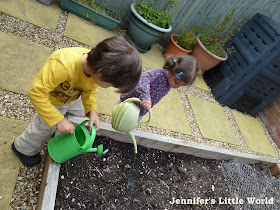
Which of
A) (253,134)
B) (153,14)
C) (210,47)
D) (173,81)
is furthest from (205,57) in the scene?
(173,81)

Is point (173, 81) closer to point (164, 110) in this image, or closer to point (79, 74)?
point (79, 74)

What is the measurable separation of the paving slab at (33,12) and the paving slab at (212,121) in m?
2.32

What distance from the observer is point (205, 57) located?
3391 millimetres

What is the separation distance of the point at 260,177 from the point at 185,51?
7.25 ft

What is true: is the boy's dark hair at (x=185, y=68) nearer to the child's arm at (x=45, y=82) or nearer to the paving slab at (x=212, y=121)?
the child's arm at (x=45, y=82)

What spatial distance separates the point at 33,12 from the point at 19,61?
1.03m

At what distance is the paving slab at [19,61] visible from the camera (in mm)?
1803

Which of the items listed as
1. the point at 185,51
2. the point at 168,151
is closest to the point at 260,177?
the point at 168,151

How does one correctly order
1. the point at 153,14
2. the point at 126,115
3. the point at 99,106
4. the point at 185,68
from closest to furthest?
the point at 126,115 < the point at 185,68 < the point at 99,106 < the point at 153,14

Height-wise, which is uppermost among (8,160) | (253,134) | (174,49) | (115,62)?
(115,62)

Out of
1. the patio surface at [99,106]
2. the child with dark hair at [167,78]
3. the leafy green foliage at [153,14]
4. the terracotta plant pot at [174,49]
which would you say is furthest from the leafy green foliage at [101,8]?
the child with dark hair at [167,78]

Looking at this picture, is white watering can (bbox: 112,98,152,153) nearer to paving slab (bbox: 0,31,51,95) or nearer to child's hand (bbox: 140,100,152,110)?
child's hand (bbox: 140,100,152,110)

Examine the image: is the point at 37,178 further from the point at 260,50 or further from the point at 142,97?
the point at 260,50

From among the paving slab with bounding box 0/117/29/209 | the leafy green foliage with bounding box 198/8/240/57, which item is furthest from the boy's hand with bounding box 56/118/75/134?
the leafy green foliage with bounding box 198/8/240/57
